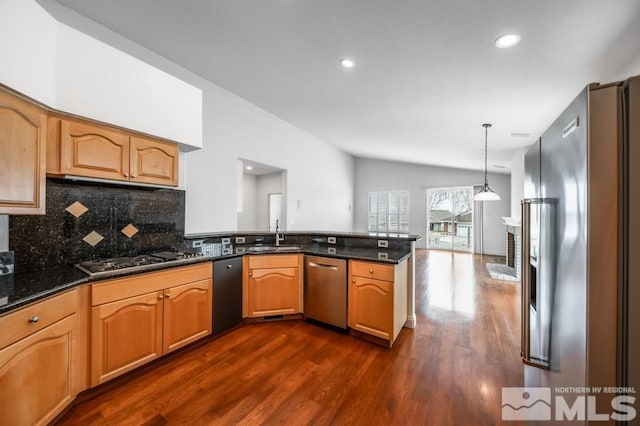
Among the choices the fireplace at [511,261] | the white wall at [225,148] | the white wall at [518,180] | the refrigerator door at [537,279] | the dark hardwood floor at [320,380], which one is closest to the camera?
the refrigerator door at [537,279]

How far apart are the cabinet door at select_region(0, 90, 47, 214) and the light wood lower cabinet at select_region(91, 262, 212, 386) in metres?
0.64

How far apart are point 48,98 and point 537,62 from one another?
3.48 meters

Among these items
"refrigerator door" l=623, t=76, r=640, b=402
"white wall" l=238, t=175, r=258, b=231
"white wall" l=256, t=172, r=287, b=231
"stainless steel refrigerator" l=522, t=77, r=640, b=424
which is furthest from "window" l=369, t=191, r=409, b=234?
"refrigerator door" l=623, t=76, r=640, b=402

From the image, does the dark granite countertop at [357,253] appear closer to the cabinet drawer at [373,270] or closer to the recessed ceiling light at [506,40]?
the cabinet drawer at [373,270]

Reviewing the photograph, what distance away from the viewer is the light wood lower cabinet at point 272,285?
2.75m

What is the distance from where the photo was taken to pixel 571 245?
0.91 m

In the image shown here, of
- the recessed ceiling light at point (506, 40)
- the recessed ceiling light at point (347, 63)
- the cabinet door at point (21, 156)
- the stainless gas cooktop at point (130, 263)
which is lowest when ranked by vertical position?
the stainless gas cooktop at point (130, 263)

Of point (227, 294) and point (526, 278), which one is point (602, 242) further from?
point (227, 294)

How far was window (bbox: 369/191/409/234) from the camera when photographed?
8.58m

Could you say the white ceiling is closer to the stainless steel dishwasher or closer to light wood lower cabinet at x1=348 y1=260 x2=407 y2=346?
light wood lower cabinet at x1=348 y1=260 x2=407 y2=346

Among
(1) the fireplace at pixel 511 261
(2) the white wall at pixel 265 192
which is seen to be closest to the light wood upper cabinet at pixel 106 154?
(2) the white wall at pixel 265 192

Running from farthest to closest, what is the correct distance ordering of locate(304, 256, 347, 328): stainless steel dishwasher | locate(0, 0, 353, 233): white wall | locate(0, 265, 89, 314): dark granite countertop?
locate(304, 256, 347, 328): stainless steel dishwasher
locate(0, 0, 353, 233): white wall
locate(0, 265, 89, 314): dark granite countertop

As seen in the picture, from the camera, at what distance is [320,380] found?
1.89 metres

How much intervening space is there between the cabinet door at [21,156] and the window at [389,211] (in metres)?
8.24
